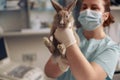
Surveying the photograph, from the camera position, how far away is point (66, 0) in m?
2.01

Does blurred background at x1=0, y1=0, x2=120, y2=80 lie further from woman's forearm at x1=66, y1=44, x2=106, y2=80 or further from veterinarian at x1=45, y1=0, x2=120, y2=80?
woman's forearm at x1=66, y1=44, x2=106, y2=80

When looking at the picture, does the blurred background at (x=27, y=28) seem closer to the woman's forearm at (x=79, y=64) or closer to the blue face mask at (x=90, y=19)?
the blue face mask at (x=90, y=19)

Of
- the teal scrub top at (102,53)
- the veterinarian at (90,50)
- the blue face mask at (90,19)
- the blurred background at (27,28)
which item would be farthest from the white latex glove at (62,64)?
the blurred background at (27,28)

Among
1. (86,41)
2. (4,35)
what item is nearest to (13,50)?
(4,35)

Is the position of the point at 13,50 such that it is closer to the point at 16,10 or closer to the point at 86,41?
the point at 16,10

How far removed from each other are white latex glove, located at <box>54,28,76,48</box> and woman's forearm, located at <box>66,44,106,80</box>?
0.07 feet

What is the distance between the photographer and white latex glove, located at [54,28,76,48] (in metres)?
0.90

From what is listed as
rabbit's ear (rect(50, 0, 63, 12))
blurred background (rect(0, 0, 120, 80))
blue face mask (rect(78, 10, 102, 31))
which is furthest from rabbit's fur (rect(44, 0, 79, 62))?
blurred background (rect(0, 0, 120, 80))

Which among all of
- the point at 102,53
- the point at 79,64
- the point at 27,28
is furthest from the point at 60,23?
the point at 27,28

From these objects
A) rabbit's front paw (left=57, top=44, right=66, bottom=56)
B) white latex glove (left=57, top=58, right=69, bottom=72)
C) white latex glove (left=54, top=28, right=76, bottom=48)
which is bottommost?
white latex glove (left=57, top=58, right=69, bottom=72)

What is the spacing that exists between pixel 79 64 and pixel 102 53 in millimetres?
178

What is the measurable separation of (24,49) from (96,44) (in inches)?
48.7

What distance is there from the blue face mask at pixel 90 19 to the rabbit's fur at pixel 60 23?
0.22 meters

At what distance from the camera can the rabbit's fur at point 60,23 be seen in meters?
0.87
